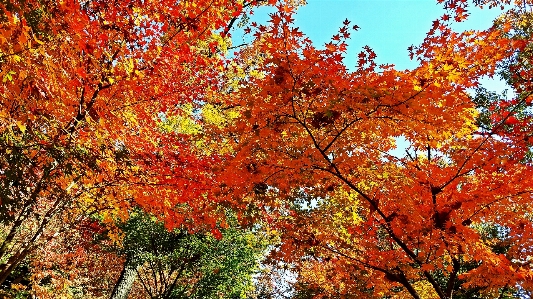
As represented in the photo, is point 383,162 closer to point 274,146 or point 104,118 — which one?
point 274,146

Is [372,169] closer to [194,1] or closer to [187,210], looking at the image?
[187,210]

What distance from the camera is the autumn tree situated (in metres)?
4.44

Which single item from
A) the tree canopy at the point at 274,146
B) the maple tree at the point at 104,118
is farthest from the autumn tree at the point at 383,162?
the maple tree at the point at 104,118

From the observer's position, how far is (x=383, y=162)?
6.96 m

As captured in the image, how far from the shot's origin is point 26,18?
357 cm

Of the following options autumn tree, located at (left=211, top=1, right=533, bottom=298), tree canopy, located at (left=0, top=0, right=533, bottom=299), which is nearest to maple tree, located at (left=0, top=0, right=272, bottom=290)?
tree canopy, located at (left=0, top=0, right=533, bottom=299)

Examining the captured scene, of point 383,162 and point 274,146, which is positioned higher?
point 383,162

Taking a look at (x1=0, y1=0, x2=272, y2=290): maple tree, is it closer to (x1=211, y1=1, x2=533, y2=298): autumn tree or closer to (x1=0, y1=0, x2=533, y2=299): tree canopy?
(x1=0, y1=0, x2=533, y2=299): tree canopy

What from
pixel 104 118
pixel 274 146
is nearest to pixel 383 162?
pixel 274 146

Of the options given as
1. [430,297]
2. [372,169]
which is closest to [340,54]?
[372,169]

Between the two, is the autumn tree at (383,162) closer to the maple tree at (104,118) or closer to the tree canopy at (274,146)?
the tree canopy at (274,146)

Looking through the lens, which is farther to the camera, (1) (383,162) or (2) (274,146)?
(1) (383,162)

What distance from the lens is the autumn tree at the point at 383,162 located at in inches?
175

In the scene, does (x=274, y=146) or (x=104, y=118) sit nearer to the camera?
(x=274, y=146)
